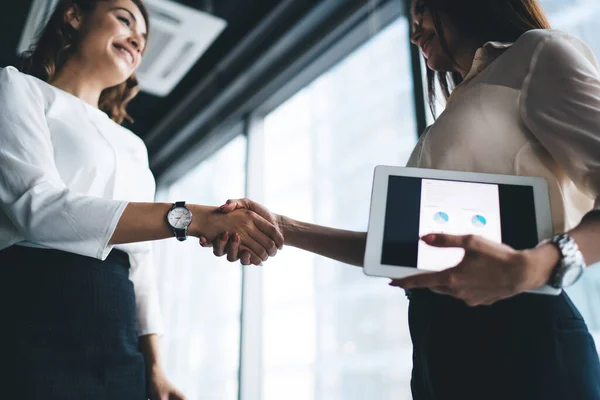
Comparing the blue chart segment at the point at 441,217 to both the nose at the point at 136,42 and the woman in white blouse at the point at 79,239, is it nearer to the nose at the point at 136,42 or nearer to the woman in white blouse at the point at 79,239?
the woman in white blouse at the point at 79,239

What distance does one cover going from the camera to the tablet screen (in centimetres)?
67

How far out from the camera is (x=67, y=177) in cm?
110

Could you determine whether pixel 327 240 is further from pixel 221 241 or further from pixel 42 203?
pixel 42 203

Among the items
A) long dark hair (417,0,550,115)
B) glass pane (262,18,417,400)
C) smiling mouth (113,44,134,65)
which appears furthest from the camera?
glass pane (262,18,417,400)

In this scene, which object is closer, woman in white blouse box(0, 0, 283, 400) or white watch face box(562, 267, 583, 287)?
white watch face box(562, 267, 583, 287)

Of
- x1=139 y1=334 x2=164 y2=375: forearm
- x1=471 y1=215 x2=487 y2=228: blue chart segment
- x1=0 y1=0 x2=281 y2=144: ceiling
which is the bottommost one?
x1=139 y1=334 x2=164 y2=375: forearm

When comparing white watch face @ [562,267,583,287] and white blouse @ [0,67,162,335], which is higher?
white blouse @ [0,67,162,335]

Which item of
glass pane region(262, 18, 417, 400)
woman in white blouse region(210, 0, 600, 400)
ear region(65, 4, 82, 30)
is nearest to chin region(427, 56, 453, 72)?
woman in white blouse region(210, 0, 600, 400)

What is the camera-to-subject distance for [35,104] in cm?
112

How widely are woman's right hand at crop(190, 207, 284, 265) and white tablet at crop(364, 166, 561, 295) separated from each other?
0.49 metres

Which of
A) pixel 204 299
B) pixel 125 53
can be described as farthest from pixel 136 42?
pixel 204 299

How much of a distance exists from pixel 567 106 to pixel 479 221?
0.67 ft

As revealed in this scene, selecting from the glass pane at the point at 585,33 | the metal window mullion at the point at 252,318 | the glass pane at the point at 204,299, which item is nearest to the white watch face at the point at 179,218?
the glass pane at the point at 585,33

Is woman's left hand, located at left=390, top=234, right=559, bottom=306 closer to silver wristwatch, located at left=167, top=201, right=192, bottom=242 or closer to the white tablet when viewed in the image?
the white tablet
